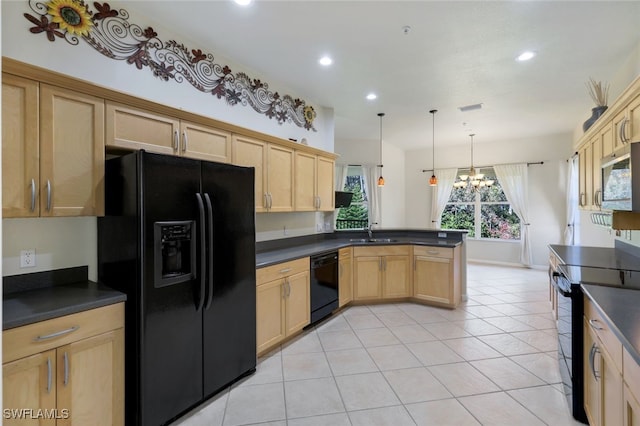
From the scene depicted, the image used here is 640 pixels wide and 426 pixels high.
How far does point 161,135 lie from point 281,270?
5.22 feet

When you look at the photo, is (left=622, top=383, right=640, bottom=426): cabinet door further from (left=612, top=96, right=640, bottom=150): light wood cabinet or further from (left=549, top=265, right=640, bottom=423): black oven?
(left=612, top=96, right=640, bottom=150): light wood cabinet

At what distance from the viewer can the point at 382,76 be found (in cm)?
362

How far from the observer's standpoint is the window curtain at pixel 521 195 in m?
6.81

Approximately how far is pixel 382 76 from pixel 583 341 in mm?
3096

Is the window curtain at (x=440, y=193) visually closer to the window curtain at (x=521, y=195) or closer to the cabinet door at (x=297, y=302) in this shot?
the window curtain at (x=521, y=195)

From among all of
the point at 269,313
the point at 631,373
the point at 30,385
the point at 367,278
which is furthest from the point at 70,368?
the point at 367,278

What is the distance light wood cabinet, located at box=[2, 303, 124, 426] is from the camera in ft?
4.76

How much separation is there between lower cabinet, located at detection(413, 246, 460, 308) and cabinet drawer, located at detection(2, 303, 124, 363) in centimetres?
367

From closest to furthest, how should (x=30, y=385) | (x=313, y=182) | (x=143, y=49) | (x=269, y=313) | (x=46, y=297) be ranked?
(x=30, y=385), (x=46, y=297), (x=143, y=49), (x=269, y=313), (x=313, y=182)

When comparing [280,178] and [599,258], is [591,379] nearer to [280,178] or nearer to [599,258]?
[599,258]

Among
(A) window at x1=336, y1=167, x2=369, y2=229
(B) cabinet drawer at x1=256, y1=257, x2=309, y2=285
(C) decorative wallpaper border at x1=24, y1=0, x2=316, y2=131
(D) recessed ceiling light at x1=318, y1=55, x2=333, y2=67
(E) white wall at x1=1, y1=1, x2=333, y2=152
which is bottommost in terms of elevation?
(B) cabinet drawer at x1=256, y1=257, x2=309, y2=285

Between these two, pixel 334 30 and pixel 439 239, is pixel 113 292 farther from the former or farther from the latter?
pixel 439 239

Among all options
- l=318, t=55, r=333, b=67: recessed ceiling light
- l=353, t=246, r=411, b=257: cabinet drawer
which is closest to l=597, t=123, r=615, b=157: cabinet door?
l=353, t=246, r=411, b=257: cabinet drawer

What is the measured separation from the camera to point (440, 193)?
7828mm
